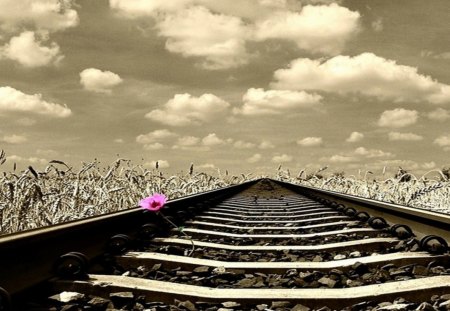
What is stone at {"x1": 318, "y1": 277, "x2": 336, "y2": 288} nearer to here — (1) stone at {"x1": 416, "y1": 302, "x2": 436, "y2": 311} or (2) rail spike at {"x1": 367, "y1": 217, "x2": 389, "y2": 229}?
(1) stone at {"x1": 416, "y1": 302, "x2": 436, "y2": 311}

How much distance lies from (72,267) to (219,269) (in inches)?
31.1

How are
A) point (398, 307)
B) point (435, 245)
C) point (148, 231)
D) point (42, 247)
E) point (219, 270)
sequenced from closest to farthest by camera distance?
point (398, 307) → point (42, 247) → point (219, 270) → point (435, 245) → point (148, 231)

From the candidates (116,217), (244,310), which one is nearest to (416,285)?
(244,310)

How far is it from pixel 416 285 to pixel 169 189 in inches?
292

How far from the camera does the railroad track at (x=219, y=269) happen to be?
2500 millimetres

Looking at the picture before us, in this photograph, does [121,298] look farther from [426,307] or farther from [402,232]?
[402,232]

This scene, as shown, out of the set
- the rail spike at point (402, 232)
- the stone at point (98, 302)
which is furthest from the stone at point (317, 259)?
the stone at point (98, 302)

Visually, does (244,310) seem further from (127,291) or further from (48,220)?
(48,220)

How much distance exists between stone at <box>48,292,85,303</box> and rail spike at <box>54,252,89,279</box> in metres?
0.28

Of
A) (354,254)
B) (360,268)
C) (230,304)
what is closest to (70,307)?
(230,304)

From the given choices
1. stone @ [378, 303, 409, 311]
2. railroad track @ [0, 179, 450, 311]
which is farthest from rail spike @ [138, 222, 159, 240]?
stone @ [378, 303, 409, 311]

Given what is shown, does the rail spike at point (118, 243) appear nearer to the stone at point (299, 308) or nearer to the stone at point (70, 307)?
the stone at point (70, 307)

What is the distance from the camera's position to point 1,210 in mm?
4730

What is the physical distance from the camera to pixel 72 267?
2.87 m
